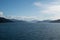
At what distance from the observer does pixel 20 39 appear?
37125 mm
